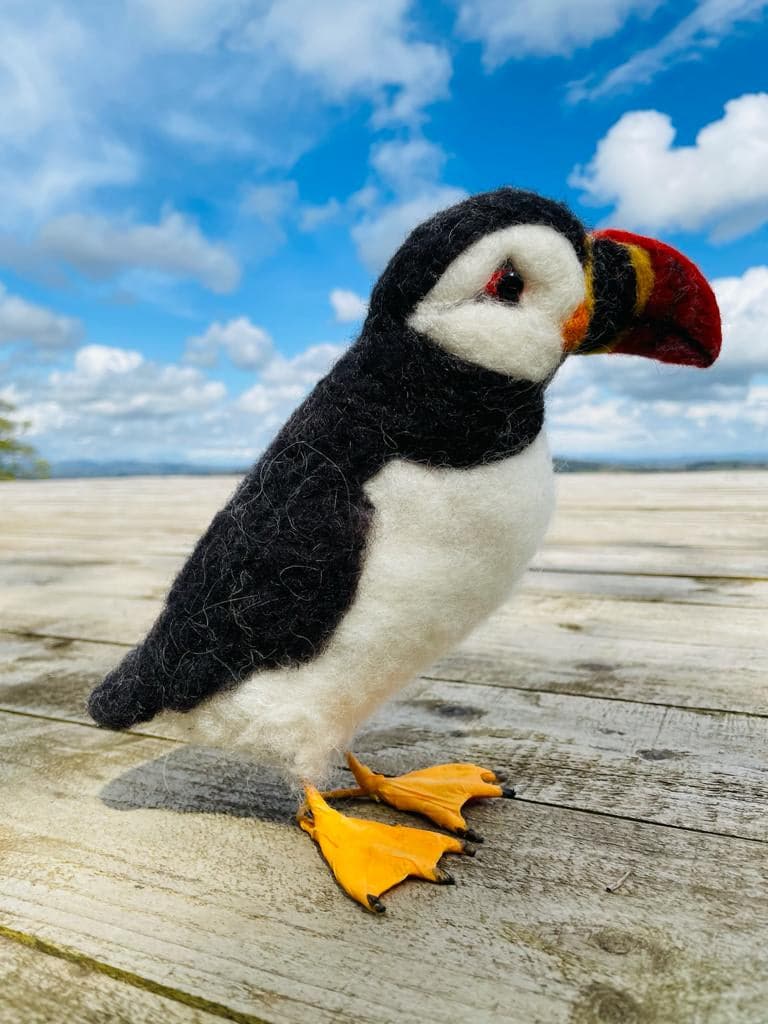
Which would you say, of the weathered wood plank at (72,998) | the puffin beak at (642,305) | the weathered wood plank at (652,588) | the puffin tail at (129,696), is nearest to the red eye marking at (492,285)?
the puffin beak at (642,305)

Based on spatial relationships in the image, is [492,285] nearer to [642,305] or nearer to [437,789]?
[642,305]

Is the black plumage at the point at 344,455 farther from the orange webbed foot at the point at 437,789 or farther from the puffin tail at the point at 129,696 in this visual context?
the orange webbed foot at the point at 437,789

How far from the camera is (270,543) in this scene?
37.9 inches

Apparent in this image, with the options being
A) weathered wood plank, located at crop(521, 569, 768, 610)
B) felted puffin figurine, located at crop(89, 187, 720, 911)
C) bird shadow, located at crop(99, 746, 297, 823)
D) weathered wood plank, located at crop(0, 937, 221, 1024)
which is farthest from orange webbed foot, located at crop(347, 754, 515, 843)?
weathered wood plank, located at crop(521, 569, 768, 610)

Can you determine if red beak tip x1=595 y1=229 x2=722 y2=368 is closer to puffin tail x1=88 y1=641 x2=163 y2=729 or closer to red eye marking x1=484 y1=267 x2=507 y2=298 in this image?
red eye marking x1=484 y1=267 x2=507 y2=298

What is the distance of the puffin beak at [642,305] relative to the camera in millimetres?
958

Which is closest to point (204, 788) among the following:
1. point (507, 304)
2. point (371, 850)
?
point (371, 850)

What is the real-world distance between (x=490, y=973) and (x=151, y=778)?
70 centimetres

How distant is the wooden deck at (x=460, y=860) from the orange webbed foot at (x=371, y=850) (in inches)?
0.8

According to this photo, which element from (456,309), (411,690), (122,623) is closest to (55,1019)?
(456,309)

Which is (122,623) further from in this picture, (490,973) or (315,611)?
(490,973)

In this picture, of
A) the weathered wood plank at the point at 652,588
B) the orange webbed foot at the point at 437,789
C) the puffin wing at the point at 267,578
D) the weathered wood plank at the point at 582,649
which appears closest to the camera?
the puffin wing at the point at 267,578

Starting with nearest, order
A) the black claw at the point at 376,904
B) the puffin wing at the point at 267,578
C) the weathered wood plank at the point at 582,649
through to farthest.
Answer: the black claw at the point at 376,904, the puffin wing at the point at 267,578, the weathered wood plank at the point at 582,649

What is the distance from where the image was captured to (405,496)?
3.05 feet
